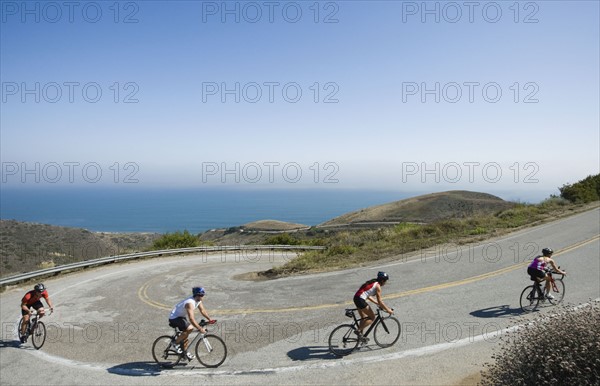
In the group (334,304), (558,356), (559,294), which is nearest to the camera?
(558,356)

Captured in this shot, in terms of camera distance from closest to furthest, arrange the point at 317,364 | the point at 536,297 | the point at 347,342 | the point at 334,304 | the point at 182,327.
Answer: the point at 317,364 < the point at 182,327 < the point at 347,342 < the point at 536,297 < the point at 334,304

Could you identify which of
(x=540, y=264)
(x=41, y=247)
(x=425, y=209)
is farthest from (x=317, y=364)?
(x=425, y=209)

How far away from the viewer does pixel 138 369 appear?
10172 mm

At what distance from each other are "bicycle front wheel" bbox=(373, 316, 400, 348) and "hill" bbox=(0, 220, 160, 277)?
23.9 metres

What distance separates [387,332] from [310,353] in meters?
2.16

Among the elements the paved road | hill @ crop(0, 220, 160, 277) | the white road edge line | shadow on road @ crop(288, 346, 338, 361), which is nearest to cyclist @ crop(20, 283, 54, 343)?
the paved road

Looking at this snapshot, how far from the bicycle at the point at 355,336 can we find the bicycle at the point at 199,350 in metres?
2.99

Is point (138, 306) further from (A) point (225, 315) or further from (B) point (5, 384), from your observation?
(B) point (5, 384)

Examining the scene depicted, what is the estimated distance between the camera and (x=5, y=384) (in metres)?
9.81

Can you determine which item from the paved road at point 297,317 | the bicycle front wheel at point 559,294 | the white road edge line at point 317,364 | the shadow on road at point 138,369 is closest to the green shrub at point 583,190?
the paved road at point 297,317

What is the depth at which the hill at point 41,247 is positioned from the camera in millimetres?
27406

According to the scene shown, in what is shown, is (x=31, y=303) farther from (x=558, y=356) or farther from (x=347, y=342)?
(x=558, y=356)

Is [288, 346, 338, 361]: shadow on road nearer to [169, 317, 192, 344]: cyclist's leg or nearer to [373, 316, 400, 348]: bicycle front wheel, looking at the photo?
[373, 316, 400, 348]: bicycle front wheel

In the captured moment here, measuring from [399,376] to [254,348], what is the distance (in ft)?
13.7
